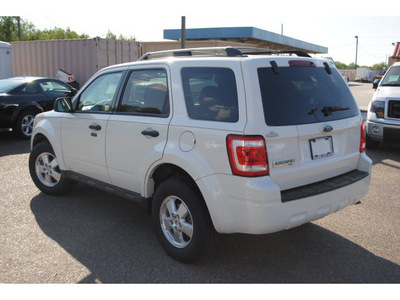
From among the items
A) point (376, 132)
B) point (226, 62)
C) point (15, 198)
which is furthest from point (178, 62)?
point (376, 132)

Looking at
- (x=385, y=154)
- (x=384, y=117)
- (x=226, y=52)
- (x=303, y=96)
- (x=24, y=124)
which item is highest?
(x=226, y=52)

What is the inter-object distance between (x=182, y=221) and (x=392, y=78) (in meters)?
7.54

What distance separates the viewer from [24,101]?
9555 millimetres

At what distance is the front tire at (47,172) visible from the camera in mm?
5176

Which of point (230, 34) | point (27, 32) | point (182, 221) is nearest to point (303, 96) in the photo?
point (182, 221)

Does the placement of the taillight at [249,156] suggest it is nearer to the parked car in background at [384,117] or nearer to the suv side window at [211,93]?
the suv side window at [211,93]

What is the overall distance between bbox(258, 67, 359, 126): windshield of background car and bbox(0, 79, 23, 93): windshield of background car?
8.34m

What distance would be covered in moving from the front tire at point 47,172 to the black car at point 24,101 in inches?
180

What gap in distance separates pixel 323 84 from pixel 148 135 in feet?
5.61

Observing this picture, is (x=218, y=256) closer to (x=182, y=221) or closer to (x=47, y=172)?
(x=182, y=221)

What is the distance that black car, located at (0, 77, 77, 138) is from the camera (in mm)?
9266

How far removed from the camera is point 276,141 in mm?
3025

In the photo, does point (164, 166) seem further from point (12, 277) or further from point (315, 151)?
point (12, 277)

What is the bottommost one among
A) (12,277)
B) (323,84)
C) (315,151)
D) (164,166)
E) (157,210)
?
(12,277)
